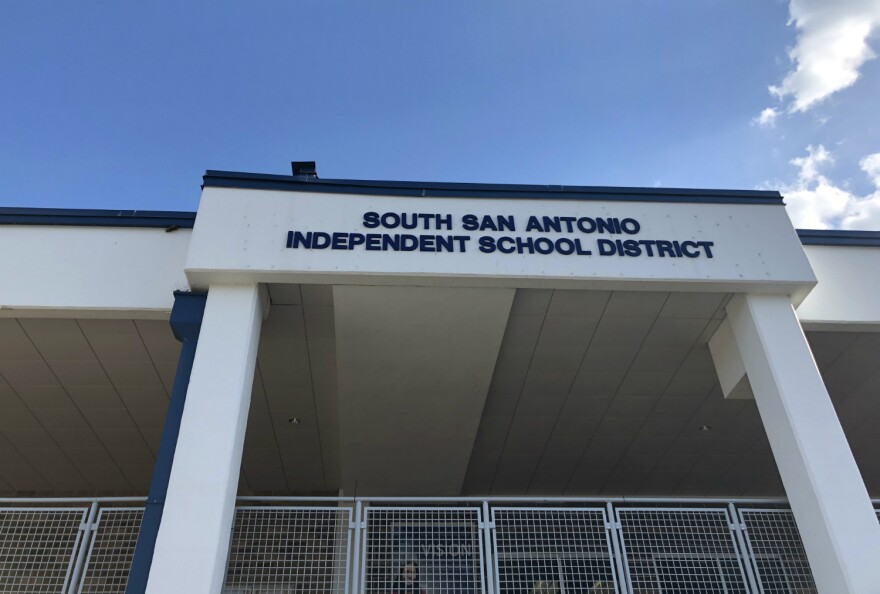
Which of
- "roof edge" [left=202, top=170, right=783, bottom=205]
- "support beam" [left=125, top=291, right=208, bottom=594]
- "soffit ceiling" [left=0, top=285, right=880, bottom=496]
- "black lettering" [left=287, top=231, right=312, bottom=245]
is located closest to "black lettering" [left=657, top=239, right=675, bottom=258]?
"soffit ceiling" [left=0, top=285, right=880, bottom=496]

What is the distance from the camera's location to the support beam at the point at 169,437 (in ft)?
17.2

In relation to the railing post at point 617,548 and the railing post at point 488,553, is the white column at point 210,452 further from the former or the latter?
the railing post at point 617,548

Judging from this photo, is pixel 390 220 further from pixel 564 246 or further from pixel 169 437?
pixel 169 437

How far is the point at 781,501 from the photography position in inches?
254

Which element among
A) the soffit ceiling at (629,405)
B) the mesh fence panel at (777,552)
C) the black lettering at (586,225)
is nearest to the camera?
the mesh fence panel at (777,552)

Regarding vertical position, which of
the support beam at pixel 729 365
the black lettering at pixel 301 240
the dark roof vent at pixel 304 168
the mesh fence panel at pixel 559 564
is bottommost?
the mesh fence panel at pixel 559 564

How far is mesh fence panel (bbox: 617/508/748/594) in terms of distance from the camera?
608cm

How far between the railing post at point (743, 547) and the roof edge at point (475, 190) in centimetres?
315

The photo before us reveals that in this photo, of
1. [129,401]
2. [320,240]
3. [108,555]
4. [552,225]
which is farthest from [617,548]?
[129,401]

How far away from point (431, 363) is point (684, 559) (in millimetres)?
3250

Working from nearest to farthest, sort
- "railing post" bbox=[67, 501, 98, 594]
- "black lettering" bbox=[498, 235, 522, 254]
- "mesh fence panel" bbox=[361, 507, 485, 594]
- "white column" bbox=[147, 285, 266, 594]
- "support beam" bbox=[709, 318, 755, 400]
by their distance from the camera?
1. "white column" bbox=[147, 285, 266, 594]
2. "railing post" bbox=[67, 501, 98, 594]
3. "mesh fence panel" bbox=[361, 507, 485, 594]
4. "black lettering" bbox=[498, 235, 522, 254]
5. "support beam" bbox=[709, 318, 755, 400]

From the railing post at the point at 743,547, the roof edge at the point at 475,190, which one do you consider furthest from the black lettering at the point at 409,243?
the railing post at the point at 743,547

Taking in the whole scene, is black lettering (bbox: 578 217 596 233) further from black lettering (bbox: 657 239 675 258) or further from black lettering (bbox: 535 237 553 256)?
black lettering (bbox: 657 239 675 258)

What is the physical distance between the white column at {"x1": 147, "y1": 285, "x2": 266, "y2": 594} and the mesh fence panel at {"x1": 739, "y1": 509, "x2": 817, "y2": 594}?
4.68 meters
